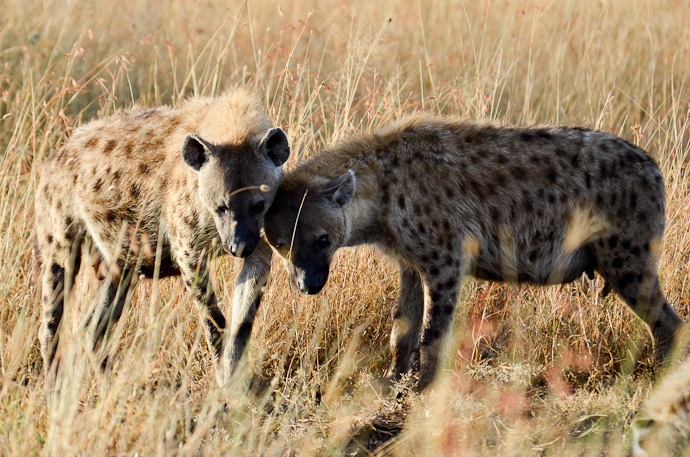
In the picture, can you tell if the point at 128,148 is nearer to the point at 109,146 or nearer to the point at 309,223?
the point at 109,146

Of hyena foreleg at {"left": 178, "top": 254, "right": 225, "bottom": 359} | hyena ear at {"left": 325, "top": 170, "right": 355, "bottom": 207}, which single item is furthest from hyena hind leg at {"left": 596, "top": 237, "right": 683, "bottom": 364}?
hyena foreleg at {"left": 178, "top": 254, "right": 225, "bottom": 359}

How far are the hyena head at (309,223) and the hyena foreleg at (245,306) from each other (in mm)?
195

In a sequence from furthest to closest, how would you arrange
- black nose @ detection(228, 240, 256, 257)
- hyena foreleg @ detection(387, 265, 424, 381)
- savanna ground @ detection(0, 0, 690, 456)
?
hyena foreleg @ detection(387, 265, 424, 381) → black nose @ detection(228, 240, 256, 257) → savanna ground @ detection(0, 0, 690, 456)

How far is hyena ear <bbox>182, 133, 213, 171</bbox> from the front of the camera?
4125 millimetres

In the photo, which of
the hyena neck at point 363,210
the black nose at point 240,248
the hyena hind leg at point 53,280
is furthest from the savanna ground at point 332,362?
the hyena neck at point 363,210

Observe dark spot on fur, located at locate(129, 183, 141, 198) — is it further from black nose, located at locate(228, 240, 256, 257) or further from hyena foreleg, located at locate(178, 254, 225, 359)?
black nose, located at locate(228, 240, 256, 257)

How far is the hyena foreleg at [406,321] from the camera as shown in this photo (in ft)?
15.0

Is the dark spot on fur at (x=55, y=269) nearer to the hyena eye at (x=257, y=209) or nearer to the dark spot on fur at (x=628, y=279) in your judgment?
the hyena eye at (x=257, y=209)

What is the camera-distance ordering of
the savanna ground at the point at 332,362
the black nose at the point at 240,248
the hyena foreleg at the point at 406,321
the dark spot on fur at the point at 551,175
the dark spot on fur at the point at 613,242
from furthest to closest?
1. the hyena foreleg at the point at 406,321
2. the dark spot on fur at the point at 551,175
3. the dark spot on fur at the point at 613,242
4. the black nose at the point at 240,248
5. the savanna ground at the point at 332,362

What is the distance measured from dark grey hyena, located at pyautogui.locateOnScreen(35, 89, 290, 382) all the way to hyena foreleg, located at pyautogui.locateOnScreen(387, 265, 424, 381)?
24.9 inches

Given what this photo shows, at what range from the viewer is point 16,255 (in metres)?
5.00

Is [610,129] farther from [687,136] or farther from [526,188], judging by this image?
[526,188]

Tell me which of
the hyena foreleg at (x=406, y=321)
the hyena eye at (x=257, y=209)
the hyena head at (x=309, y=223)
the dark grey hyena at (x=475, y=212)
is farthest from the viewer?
the hyena foreleg at (x=406, y=321)

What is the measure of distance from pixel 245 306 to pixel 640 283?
165 centimetres
